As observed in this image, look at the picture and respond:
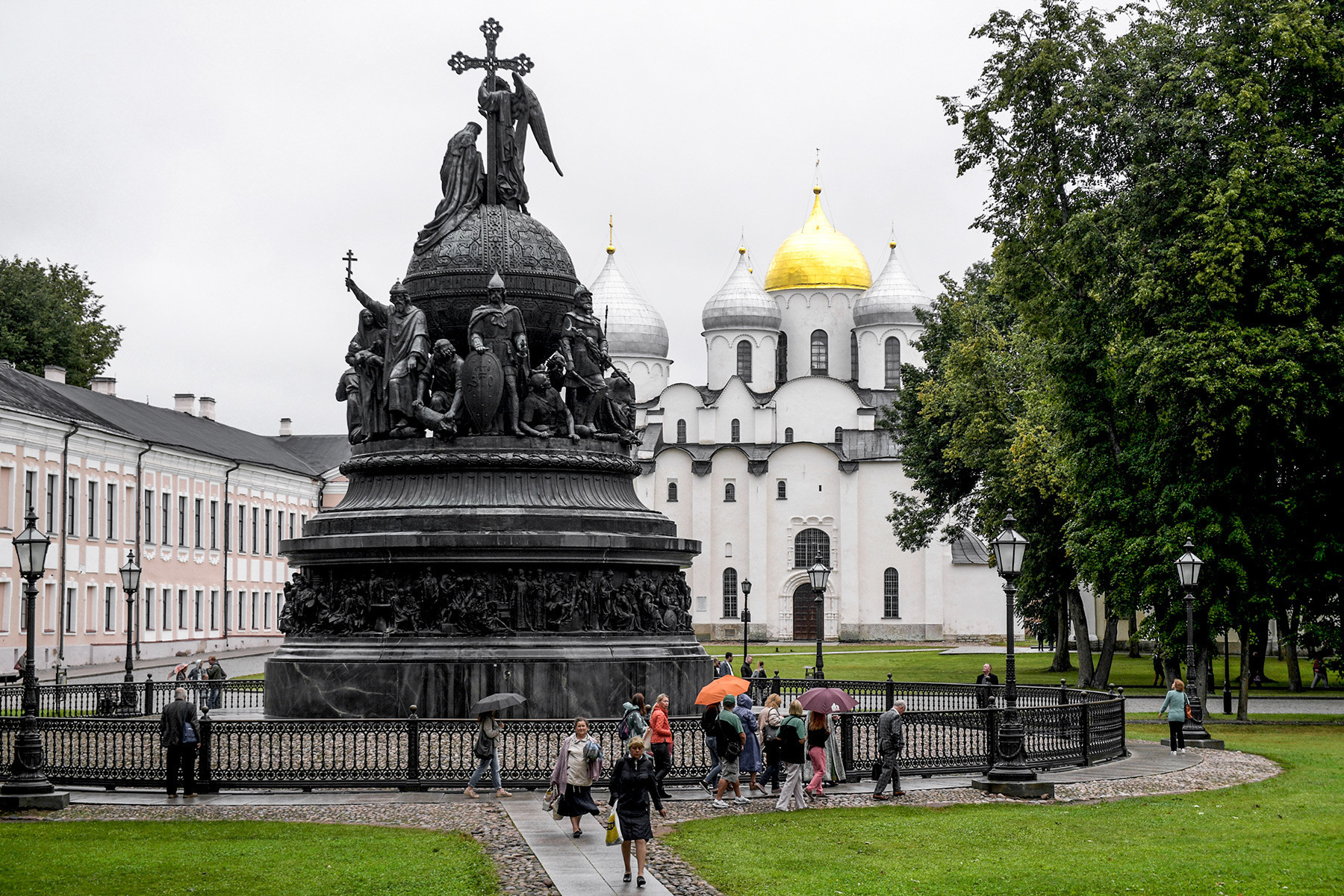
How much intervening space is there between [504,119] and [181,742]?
13172mm

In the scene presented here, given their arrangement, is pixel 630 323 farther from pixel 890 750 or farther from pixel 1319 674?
pixel 890 750

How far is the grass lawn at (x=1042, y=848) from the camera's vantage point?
1332 centimetres

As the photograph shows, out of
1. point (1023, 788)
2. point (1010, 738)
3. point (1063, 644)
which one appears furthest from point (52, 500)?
point (1023, 788)

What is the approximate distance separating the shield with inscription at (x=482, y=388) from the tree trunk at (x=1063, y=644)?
93.1 ft

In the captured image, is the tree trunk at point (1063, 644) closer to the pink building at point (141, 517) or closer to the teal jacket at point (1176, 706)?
the pink building at point (141, 517)

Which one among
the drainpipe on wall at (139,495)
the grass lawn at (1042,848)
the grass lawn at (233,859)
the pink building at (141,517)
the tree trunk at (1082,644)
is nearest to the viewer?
the grass lawn at (233,859)

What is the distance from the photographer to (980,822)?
54.9 feet

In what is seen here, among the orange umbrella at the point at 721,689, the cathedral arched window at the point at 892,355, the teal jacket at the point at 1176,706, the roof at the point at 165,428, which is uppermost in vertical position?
the cathedral arched window at the point at 892,355

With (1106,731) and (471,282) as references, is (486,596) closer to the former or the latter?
(471,282)

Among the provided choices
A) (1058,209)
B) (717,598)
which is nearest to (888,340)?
(717,598)

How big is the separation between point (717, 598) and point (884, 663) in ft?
98.3

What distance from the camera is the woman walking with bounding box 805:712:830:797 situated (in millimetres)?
18938

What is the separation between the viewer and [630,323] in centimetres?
9775

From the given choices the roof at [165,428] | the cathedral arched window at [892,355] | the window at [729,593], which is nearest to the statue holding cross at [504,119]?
the roof at [165,428]
